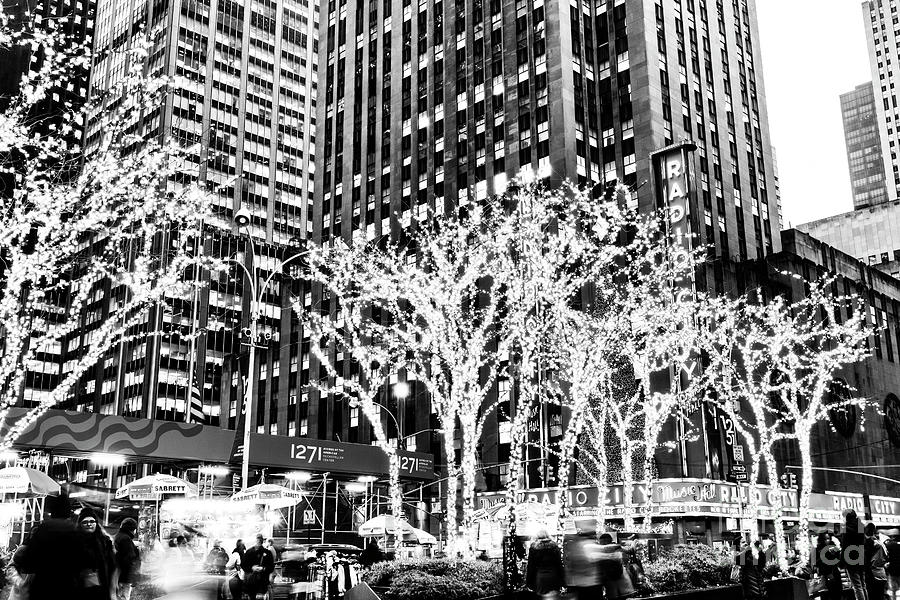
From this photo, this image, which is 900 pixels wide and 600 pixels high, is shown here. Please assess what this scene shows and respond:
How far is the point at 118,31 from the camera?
12888 centimetres

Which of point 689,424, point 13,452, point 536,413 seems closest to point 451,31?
point 536,413

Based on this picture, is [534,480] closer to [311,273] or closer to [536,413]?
[536,413]

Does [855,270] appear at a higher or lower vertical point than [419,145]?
lower

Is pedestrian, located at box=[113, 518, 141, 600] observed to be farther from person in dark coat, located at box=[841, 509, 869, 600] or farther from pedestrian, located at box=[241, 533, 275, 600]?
person in dark coat, located at box=[841, 509, 869, 600]

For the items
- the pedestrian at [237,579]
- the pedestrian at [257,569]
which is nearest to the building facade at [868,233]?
the pedestrian at [237,579]

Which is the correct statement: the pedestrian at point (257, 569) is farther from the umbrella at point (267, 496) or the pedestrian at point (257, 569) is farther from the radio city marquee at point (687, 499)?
the radio city marquee at point (687, 499)

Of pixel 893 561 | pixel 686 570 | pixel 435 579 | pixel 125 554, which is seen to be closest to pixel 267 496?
pixel 435 579

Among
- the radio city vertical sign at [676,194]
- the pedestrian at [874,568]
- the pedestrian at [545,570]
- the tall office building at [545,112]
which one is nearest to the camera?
the pedestrian at [545,570]

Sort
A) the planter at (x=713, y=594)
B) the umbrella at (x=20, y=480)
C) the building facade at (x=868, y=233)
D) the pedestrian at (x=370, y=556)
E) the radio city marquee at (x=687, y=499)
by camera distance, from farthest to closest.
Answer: the building facade at (x=868, y=233) → the radio city marquee at (x=687, y=499) → the pedestrian at (x=370, y=556) → the umbrella at (x=20, y=480) → the planter at (x=713, y=594)

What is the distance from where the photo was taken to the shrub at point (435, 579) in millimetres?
14539

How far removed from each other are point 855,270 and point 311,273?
53.3m

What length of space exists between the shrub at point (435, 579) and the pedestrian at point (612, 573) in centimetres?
309

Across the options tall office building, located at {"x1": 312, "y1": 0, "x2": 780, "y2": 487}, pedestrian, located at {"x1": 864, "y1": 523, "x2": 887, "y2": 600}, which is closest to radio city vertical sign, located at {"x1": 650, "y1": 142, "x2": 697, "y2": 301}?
tall office building, located at {"x1": 312, "y1": 0, "x2": 780, "y2": 487}

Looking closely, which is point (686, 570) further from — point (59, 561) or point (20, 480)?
point (20, 480)
